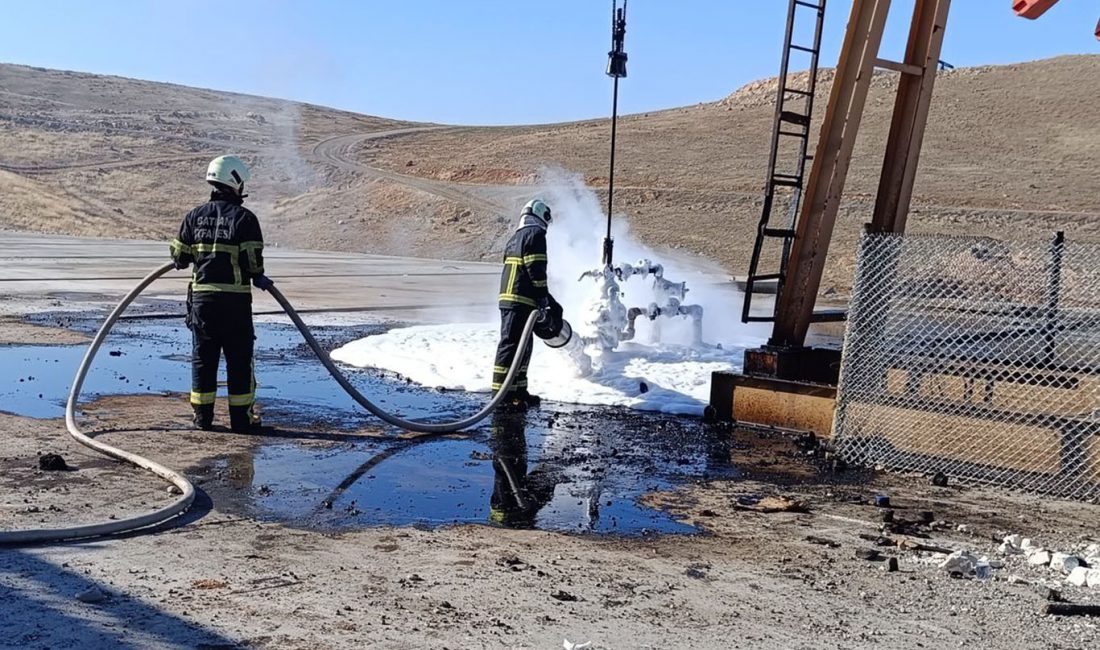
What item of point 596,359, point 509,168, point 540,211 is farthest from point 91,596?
point 509,168

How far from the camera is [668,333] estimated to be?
13633 mm

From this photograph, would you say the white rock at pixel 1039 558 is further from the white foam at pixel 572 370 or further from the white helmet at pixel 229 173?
the white helmet at pixel 229 173

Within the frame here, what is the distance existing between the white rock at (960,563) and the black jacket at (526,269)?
5.14 metres

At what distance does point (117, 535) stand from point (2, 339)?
8.66 metres

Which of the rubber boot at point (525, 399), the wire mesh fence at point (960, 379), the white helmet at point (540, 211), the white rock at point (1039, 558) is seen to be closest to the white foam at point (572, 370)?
the rubber boot at point (525, 399)

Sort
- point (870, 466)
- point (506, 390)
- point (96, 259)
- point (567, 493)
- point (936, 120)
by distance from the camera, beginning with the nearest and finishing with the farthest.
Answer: point (567, 493)
point (870, 466)
point (506, 390)
point (96, 259)
point (936, 120)

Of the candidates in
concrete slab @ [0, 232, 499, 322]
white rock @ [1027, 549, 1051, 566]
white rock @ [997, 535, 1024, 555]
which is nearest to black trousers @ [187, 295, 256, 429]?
white rock @ [997, 535, 1024, 555]

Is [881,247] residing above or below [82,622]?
above

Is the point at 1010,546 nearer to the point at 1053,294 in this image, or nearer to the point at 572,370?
the point at 1053,294

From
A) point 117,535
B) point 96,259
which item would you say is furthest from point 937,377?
point 96,259

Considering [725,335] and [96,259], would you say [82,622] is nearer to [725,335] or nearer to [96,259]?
[725,335]

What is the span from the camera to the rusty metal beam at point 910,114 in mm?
9391

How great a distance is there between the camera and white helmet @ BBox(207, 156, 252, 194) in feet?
28.2

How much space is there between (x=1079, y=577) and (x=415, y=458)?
14.2ft
